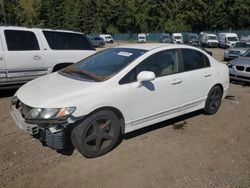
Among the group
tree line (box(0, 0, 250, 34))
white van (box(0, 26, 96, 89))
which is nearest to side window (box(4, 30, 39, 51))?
white van (box(0, 26, 96, 89))

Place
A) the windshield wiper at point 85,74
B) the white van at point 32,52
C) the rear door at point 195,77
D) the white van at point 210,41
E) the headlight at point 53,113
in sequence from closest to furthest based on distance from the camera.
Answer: the headlight at point 53,113
the windshield wiper at point 85,74
the rear door at point 195,77
the white van at point 32,52
the white van at point 210,41

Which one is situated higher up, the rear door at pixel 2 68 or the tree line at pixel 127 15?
the tree line at pixel 127 15

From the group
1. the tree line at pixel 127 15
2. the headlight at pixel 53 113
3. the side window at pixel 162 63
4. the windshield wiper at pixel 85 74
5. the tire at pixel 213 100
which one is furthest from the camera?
the tree line at pixel 127 15

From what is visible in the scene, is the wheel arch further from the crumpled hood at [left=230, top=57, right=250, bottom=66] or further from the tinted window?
the crumpled hood at [left=230, top=57, right=250, bottom=66]

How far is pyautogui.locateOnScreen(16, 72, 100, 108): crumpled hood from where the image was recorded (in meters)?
3.95

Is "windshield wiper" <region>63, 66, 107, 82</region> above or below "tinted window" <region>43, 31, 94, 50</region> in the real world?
below

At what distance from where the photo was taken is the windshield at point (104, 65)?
461 centimetres

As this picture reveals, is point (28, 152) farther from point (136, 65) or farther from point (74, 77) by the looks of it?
point (136, 65)

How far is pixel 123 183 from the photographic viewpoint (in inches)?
145

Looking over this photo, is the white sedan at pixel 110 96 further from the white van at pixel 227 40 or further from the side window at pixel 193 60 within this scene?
the white van at pixel 227 40

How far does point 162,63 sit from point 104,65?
1.01m

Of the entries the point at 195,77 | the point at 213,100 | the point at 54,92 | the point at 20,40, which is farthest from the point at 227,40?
the point at 54,92

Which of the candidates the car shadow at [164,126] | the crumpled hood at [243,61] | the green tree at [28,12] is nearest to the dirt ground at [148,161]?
the car shadow at [164,126]

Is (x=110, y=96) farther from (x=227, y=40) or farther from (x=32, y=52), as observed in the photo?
(x=227, y=40)
